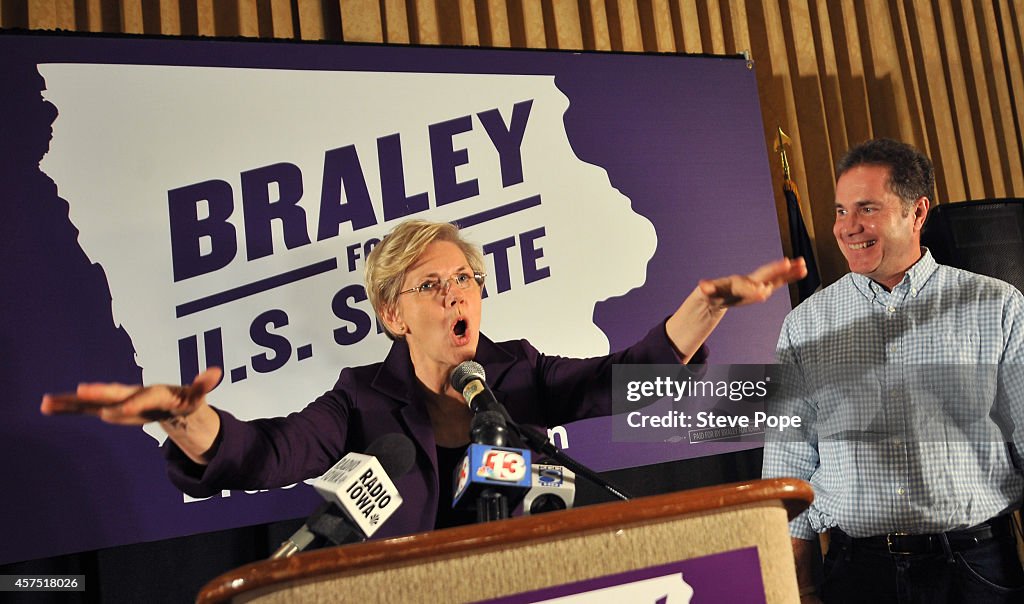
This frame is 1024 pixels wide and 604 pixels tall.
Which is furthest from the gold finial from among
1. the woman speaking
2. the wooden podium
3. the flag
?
the wooden podium

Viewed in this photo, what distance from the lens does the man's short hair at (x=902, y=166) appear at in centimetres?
252

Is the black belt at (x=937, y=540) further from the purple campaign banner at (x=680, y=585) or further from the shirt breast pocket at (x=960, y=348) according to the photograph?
the purple campaign banner at (x=680, y=585)

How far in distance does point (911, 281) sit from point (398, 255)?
1.54 metres

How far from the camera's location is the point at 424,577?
956mm

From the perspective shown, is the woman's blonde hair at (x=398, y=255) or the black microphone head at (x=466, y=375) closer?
the black microphone head at (x=466, y=375)

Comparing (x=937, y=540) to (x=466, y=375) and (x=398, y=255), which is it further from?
(x=398, y=255)

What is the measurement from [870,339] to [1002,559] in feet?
2.20

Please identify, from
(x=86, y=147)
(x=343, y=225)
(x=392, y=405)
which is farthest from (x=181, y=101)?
(x=392, y=405)

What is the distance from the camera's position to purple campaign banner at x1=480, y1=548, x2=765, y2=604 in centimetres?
99

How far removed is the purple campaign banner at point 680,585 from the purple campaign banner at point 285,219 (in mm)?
1705

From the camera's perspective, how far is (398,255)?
2646 millimetres

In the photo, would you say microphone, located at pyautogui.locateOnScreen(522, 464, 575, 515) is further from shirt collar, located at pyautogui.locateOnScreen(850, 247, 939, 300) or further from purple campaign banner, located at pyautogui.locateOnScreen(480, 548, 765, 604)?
shirt collar, located at pyautogui.locateOnScreen(850, 247, 939, 300)

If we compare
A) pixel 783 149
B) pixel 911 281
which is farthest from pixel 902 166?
pixel 783 149

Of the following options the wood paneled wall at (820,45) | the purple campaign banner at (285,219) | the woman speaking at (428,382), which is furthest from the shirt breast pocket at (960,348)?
the wood paneled wall at (820,45)
